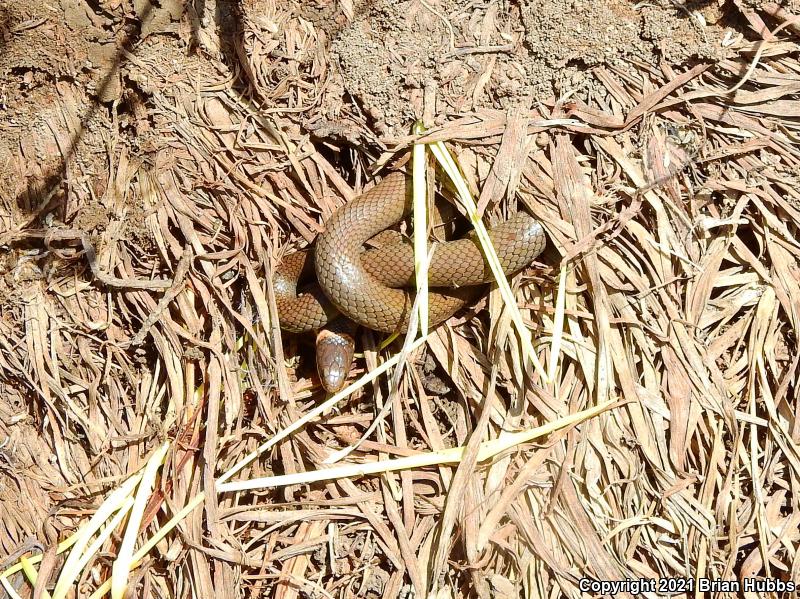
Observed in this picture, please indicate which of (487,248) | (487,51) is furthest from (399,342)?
(487,51)

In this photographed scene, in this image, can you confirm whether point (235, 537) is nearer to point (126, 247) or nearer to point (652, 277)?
point (126, 247)

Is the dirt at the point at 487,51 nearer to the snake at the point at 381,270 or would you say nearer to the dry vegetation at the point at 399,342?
the dry vegetation at the point at 399,342

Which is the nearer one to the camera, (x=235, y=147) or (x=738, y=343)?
(x=738, y=343)

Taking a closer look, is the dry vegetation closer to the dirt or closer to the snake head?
the dirt

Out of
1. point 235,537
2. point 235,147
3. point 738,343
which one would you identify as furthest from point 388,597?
point 235,147

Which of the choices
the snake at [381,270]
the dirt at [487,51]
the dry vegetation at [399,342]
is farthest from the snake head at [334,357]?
the dirt at [487,51]

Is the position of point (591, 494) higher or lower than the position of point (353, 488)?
higher

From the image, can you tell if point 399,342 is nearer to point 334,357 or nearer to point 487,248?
point 334,357
